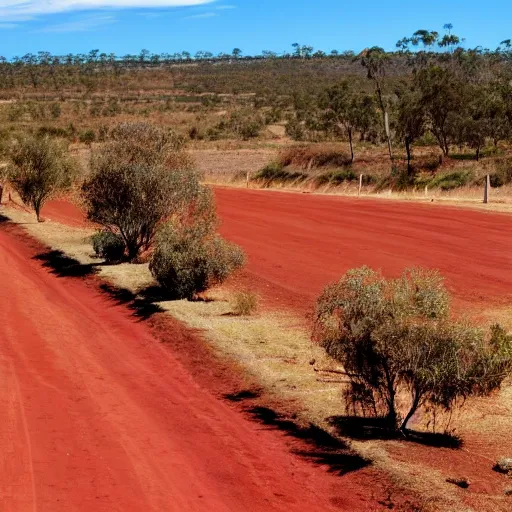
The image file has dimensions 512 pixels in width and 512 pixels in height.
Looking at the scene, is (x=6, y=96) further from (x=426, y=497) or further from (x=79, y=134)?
(x=426, y=497)

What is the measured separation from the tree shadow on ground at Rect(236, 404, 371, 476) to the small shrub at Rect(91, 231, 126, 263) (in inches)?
537

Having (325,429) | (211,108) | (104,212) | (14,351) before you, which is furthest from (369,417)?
(211,108)

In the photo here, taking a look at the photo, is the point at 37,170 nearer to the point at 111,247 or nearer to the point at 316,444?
the point at 111,247

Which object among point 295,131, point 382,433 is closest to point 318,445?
point 382,433

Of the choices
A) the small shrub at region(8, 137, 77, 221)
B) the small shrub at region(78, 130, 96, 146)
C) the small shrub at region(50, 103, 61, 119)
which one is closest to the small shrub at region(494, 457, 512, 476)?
the small shrub at region(8, 137, 77, 221)

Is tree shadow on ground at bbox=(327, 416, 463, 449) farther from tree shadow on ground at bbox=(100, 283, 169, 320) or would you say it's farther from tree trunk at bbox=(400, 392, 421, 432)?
tree shadow on ground at bbox=(100, 283, 169, 320)

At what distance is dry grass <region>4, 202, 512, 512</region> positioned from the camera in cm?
880

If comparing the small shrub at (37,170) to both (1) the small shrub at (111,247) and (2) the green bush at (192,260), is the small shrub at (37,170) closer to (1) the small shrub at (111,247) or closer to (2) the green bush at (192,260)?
(1) the small shrub at (111,247)

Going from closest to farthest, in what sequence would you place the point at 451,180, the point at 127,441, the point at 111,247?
the point at 127,441
the point at 111,247
the point at 451,180

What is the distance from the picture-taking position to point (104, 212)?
76.3 feet

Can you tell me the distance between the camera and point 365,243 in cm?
2781

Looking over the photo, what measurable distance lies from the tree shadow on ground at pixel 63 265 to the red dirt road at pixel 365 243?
499cm

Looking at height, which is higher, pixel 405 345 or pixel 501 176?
pixel 501 176

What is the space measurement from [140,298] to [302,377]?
761cm
